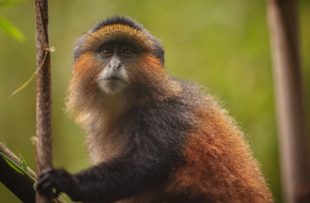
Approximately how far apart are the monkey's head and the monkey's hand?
1.03m

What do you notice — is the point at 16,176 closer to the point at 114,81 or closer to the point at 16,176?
the point at 16,176

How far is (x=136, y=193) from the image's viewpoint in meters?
6.18

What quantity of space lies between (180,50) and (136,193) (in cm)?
557

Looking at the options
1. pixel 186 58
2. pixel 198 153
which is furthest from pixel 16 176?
pixel 186 58

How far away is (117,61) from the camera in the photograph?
6531mm

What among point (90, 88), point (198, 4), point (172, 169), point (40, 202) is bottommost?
point (40, 202)

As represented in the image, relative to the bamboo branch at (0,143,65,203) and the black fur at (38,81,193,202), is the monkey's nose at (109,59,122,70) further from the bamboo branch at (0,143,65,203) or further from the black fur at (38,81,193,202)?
the bamboo branch at (0,143,65,203)

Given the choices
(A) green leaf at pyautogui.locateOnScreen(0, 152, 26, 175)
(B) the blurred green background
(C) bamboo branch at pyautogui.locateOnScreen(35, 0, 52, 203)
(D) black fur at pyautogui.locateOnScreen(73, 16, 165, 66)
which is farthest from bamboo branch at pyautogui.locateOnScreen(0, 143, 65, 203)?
(B) the blurred green background

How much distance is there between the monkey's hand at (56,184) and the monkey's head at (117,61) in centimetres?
103

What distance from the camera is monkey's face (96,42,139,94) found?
6.41 meters

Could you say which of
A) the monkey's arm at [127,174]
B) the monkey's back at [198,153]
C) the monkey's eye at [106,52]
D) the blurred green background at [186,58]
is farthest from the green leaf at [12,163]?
the blurred green background at [186,58]

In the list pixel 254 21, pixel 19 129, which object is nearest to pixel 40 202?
pixel 254 21

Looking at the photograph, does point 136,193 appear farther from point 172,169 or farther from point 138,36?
point 138,36

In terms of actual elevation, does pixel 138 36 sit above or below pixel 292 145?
above
